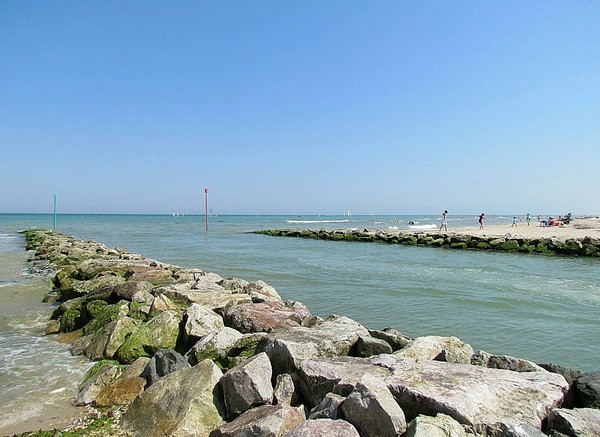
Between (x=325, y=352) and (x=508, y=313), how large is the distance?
18.4 feet

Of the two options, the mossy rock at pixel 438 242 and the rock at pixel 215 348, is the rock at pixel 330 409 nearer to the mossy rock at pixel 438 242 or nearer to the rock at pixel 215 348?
the rock at pixel 215 348

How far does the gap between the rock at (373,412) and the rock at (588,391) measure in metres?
1.67

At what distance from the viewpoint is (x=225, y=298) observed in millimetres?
6988

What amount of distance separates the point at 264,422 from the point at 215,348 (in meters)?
1.78

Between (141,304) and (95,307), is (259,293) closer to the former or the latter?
(141,304)

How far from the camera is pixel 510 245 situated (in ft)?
75.2

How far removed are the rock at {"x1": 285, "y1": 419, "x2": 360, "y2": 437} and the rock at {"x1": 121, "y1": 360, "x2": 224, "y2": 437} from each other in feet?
3.39

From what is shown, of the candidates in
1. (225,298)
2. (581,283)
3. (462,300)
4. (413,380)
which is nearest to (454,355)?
(413,380)

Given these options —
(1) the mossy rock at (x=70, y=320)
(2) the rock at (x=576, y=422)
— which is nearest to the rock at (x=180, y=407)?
(2) the rock at (x=576, y=422)

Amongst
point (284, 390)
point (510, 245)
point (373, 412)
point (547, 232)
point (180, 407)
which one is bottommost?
point (510, 245)

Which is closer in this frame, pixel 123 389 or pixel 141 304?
pixel 123 389

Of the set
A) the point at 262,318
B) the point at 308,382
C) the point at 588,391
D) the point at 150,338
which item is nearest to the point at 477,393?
the point at 588,391

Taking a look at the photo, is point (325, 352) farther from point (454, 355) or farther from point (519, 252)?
point (519, 252)

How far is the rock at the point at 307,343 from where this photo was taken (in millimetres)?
4020
